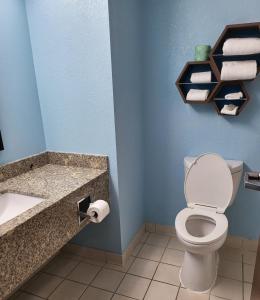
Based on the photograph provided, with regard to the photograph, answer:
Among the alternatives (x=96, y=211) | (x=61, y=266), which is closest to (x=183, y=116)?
(x=96, y=211)

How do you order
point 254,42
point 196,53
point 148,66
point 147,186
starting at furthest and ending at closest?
point 147,186
point 148,66
point 196,53
point 254,42

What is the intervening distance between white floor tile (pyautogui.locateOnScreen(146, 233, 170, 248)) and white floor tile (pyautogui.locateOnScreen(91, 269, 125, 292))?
464mm

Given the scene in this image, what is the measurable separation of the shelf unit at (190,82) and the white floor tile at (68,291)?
1.60 meters

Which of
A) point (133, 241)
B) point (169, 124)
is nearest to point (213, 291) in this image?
point (133, 241)

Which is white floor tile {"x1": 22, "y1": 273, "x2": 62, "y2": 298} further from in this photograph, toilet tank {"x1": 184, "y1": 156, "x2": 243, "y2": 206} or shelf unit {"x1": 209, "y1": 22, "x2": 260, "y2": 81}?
shelf unit {"x1": 209, "y1": 22, "x2": 260, "y2": 81}

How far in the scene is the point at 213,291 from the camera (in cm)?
169

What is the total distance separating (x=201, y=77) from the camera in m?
1.83

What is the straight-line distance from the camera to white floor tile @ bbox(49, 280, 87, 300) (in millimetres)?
1690

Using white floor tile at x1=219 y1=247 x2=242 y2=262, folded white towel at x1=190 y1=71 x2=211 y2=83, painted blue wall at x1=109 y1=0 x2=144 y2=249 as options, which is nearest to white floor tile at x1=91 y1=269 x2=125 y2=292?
painted blue wall at x1=109 y1=0 x2=144 y2=249

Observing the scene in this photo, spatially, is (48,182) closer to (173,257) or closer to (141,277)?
(141,277)

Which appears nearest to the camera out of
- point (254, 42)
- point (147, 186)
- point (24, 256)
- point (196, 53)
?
point (24, 256)

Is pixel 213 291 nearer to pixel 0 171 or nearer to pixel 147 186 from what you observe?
pixel 147 186

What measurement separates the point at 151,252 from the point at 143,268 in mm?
207

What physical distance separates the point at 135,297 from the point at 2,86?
1.65 m
